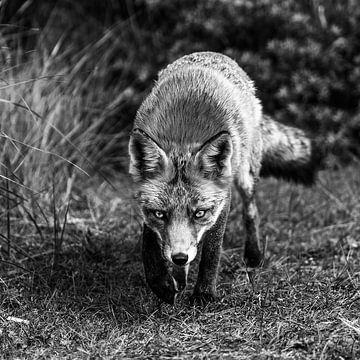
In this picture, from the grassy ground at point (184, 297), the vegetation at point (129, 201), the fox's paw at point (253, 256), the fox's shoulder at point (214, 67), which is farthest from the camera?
the fox's paw at point (253, 256)

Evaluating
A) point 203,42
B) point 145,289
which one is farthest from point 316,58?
point 145,289

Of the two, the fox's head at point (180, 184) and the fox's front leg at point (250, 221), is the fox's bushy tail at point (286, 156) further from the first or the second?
the fox's head at point (180, 184)

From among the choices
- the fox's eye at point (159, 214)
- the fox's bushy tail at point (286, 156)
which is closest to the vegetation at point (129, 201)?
the fox's bushy tail at point (286, 156)

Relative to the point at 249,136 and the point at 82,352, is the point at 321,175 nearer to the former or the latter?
the point at 249,136

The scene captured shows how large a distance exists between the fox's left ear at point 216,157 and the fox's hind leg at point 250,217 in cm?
98

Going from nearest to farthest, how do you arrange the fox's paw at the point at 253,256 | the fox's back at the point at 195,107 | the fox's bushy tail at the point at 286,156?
1. the fox's back at the point at 195,107
2. the fox's paw at the point at 253,256
3. the fox's bushy tail at the point at 286,156

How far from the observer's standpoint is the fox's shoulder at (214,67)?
18.9 feet

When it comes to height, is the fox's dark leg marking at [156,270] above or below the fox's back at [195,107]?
below

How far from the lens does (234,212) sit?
7.05 m

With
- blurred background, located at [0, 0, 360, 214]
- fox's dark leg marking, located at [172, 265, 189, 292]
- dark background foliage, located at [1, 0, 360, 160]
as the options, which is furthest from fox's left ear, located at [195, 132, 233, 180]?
dark background foliage, located at [1, 0, 360, 160]

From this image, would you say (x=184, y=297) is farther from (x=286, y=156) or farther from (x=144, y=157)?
(x=286, y=156)

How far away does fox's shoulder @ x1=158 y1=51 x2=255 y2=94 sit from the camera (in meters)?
5.76

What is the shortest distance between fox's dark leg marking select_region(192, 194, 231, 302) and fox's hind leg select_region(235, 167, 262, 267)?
929 mm

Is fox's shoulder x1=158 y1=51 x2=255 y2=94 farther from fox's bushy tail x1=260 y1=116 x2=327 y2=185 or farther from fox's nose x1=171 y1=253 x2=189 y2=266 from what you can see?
fox's nose x1=171 y1=253 x2=189 y2=266
